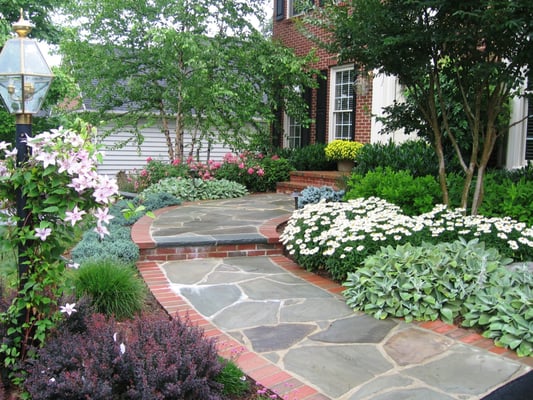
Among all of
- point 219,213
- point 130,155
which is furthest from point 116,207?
point 130,155

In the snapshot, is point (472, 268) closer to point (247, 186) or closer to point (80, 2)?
point (247, 186)

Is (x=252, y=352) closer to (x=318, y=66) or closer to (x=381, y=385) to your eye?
(x=381, y=385)

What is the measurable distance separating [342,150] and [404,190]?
A: 4.83m

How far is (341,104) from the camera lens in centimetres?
1151

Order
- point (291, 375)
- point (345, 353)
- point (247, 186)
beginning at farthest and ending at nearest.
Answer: point (247, 186) → point (345, 353) → point (291, 375)

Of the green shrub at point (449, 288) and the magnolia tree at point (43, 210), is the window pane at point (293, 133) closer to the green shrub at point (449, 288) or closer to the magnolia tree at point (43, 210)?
the green shrub at point (449, 288)

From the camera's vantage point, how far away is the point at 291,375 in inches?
113

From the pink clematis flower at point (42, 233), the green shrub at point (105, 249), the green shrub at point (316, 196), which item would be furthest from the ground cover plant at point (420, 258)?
the pink clematis flower at point (42, 233)

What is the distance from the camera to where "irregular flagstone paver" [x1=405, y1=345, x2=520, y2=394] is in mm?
2723

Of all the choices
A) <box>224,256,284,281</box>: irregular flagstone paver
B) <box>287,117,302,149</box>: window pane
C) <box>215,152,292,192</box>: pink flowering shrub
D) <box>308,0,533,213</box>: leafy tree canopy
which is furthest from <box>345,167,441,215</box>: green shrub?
<box>287,117,302,149</box>: window pane

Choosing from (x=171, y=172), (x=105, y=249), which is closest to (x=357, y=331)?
(x=105, y=249)

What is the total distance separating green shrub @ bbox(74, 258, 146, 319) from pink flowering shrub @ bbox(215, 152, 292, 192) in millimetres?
7136

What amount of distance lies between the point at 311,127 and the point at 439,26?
285 inches

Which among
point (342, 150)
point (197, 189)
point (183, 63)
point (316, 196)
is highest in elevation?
point (183, 63)
